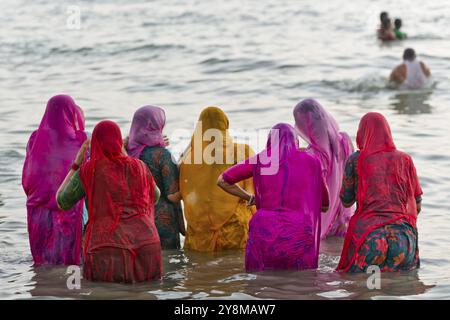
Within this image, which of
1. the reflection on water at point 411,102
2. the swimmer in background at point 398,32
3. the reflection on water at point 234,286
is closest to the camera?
the reflection on water at point 234,286

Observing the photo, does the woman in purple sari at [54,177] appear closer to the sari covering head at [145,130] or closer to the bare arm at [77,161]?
the sari covering head at [145,130]

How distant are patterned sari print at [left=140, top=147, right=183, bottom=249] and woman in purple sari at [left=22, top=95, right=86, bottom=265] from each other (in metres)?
0.57

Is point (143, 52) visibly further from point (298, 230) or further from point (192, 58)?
point (298, 230)

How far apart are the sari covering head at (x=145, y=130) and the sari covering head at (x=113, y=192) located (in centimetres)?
110

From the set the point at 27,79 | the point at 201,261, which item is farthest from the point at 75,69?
the point at 201,261

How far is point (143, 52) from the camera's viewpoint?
879 inches

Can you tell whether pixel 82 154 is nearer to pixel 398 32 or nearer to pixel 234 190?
pixel 234 190

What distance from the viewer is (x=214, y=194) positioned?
7887 millimetres

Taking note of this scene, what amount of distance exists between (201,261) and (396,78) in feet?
35.4

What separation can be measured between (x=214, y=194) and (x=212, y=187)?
6 cm

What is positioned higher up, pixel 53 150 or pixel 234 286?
pixel 53 150

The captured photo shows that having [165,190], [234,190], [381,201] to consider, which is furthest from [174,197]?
[381,201]

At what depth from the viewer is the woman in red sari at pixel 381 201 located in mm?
6930

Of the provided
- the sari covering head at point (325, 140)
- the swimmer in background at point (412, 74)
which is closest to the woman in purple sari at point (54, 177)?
the sari covering head at point (325, 140)
